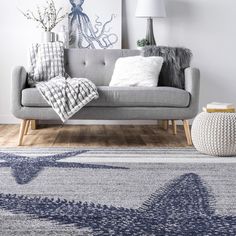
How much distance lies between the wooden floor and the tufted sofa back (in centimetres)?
49

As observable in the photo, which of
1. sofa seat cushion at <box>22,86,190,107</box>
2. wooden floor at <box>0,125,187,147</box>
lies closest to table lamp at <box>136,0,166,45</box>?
wooden floor at <box>0,125,187,147</box>

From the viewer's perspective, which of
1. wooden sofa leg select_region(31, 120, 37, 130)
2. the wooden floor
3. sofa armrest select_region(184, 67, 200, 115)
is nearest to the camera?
sofa armrest select_region(184, 67, 200, 115)

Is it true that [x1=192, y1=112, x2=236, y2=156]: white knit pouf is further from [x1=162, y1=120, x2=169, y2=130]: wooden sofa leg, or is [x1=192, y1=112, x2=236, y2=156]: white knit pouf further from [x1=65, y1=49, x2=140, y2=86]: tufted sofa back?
[x1=162, y1=120, x2=169, y2=130]: wooden sofa leg

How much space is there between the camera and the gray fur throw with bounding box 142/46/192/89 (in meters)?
3.89

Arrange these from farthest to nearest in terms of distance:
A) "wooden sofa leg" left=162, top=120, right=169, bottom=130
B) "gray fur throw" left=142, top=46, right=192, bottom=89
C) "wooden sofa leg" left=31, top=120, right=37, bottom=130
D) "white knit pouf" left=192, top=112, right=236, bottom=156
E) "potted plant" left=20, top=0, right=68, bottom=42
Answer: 1. "potted plant" left=20, top=0, right=68, bottom=42
2. "wooden sofa leg" left=162, top=120, right=169, bottom=130
3. "wooden sofa leg" left=31, top=120, right=37, bottom=130
4. "gray fur throw" left=142, top=46, right=192, bottom=89
5. "white knit pouf" left=192, top=112, right=236, bottom=156

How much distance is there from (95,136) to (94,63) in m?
0.62

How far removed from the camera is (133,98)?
11.3 ft

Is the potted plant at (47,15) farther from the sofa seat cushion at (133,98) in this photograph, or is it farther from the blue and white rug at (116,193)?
the blue and white rug at (116,193)

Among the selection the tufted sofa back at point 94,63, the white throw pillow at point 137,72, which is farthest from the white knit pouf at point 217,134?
the tufted sofa back at point 94,63

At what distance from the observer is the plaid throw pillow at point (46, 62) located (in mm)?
3896

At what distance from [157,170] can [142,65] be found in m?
1.40

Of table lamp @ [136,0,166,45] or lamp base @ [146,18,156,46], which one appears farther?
lamp base @ [146,18,156,46]

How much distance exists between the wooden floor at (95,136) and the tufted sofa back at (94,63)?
19.1 inches

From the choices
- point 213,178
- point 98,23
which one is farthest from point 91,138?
point 213,178
